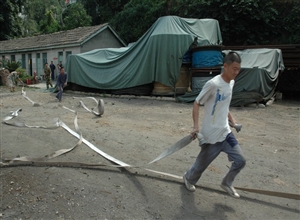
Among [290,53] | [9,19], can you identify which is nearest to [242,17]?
[290,53]

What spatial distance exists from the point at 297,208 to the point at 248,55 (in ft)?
34.9

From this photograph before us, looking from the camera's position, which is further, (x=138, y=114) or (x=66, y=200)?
(x=138, y=114)

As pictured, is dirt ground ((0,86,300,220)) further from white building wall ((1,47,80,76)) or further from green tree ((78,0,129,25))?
green tree ((78,0,129,25))

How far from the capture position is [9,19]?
3528 cm

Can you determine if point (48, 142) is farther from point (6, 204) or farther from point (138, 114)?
point (138, 114)

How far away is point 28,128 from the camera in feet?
23.6

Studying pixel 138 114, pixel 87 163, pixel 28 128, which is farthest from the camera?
pixel 138 114

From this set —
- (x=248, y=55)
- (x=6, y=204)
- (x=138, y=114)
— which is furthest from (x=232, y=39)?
(x=6, y=204)

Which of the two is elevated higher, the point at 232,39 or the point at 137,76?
the point at 232,39

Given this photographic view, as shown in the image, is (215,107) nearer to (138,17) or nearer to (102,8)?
(138,17)

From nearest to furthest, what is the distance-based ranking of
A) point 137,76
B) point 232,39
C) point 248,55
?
point 248,55, point 137,76, point 232,39

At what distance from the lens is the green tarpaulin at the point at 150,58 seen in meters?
13.0

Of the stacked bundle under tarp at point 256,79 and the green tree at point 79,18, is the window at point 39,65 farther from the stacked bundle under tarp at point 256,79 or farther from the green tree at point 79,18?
the stacked bundle under tarp at point 256,79

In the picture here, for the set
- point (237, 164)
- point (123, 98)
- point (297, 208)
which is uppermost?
point (237, 164)
